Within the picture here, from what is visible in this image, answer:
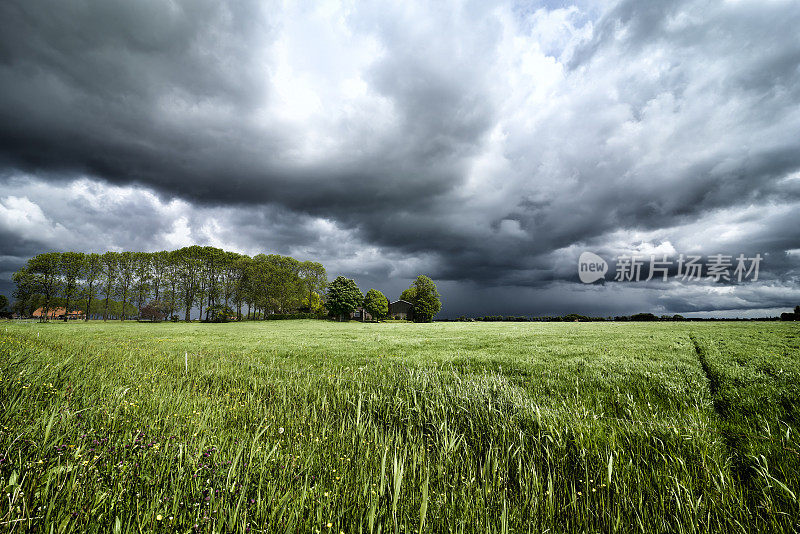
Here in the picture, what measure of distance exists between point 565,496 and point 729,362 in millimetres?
9330

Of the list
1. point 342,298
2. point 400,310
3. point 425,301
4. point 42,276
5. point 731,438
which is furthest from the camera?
point 400,310

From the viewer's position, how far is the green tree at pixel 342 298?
6831 cm

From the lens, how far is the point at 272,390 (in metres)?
6.30

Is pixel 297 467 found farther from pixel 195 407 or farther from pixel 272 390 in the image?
pixel 272 390

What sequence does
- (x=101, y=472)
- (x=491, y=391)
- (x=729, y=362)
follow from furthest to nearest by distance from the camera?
(x=729, y=362), (x=491, y=391), (x=101, y=472)

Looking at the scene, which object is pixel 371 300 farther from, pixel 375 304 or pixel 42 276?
pixel 42 276

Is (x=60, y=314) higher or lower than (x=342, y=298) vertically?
lower

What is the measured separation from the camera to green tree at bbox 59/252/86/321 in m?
57.0

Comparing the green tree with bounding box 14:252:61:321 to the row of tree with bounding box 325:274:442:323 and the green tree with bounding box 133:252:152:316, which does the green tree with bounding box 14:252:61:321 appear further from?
the row of tree with bounding box 325:274:442:323

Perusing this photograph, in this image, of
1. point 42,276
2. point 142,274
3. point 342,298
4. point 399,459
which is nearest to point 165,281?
point 142,274

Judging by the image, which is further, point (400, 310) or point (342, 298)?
point (400, 310)

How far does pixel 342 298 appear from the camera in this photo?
68.1 meters

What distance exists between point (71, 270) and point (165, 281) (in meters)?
15.0

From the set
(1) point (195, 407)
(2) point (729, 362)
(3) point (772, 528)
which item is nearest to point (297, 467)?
(1) point (195, 407)
